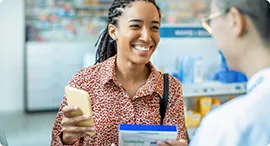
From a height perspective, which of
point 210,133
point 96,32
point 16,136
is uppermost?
point 96,32

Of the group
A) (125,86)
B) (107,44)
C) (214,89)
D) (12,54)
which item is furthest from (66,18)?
(125,86)

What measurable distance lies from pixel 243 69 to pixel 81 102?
17.4 inches

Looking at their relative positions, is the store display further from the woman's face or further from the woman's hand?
the woman's hand

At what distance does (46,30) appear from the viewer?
4.23 meters

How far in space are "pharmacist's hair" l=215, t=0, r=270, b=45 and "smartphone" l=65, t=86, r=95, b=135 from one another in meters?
0.43

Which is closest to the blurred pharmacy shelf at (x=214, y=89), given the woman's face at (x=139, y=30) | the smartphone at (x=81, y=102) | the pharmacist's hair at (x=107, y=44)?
the pharmacist's hair at (x=107, y=44)

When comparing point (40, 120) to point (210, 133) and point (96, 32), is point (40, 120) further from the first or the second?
point (210, 133)

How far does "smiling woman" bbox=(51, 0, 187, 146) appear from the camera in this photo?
1.06 meters

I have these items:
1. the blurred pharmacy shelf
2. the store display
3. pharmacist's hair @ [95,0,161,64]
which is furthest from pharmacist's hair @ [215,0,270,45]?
the store display

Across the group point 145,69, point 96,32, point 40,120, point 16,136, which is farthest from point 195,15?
point 145,69

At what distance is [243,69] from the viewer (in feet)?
2.57

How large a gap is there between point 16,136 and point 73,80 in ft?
7.46

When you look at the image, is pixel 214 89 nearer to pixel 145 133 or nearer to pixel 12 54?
pixel 145 133

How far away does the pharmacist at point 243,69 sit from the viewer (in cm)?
72
